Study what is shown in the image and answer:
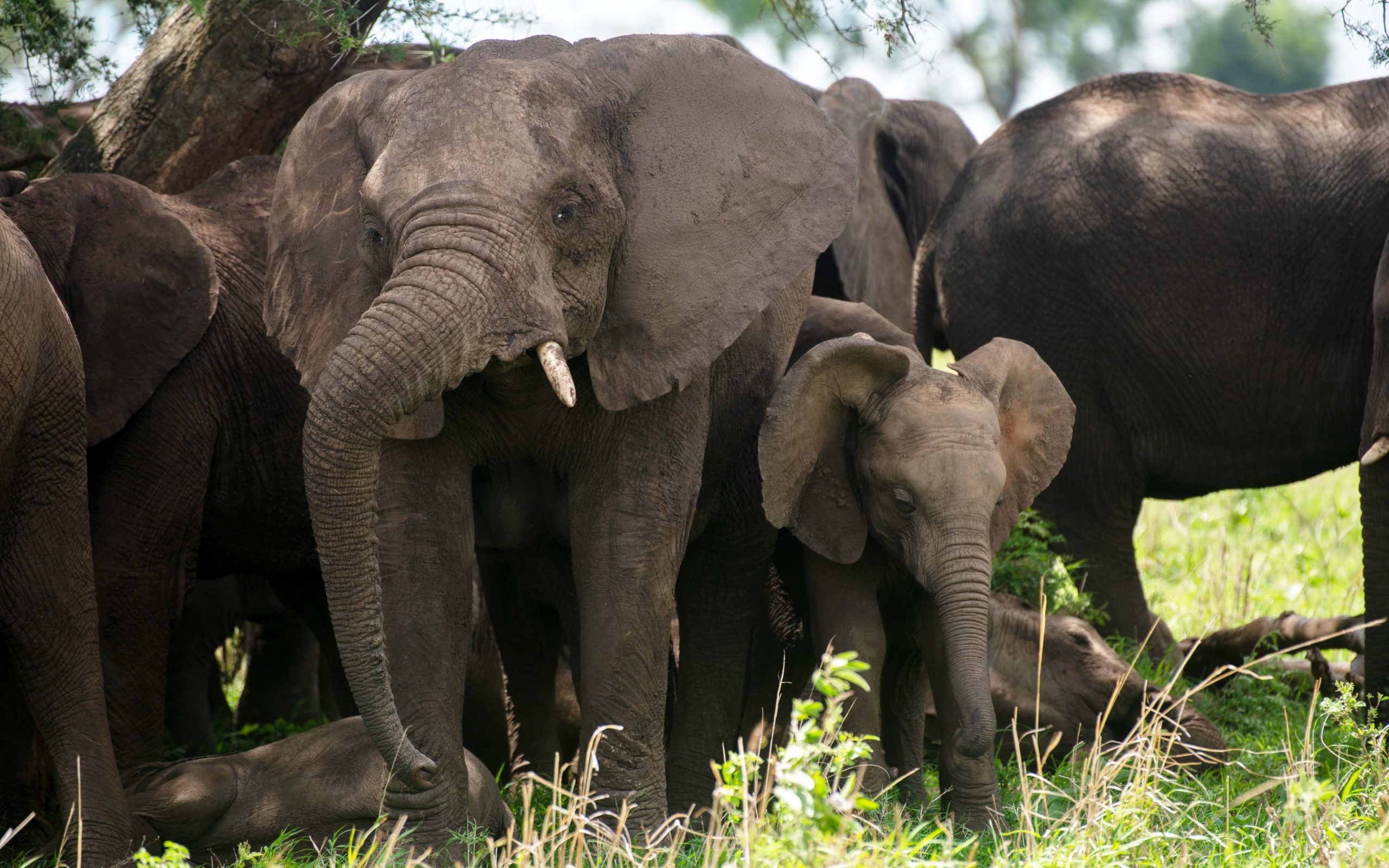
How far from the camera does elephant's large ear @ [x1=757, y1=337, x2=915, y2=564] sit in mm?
4582

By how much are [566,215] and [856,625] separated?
4.80 feet

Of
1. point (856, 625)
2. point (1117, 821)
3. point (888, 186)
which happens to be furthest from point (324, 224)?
point (888, 186)

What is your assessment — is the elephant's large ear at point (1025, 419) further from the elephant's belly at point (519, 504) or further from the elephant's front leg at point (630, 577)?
the elephant's belly at point (519, 504)

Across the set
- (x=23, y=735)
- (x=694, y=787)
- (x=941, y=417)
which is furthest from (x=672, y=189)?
(x=23, y=735)

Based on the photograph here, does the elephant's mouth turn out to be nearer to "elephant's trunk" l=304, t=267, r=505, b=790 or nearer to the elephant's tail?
"elephant's trunk" l=304, t=267, r=505, b=790

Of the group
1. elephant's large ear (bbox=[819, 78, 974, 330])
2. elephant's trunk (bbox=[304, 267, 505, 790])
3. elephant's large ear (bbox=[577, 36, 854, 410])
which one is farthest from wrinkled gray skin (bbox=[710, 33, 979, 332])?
elephant's trunk (bbox=[304, 267, 505, 790])

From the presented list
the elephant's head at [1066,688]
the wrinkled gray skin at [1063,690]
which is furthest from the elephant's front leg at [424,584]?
the elephant's head at [1066,688]

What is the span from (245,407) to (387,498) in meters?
1.34

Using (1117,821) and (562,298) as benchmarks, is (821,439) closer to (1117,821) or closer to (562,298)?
(562,298)

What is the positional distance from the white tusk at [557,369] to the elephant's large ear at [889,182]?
12.2 feet

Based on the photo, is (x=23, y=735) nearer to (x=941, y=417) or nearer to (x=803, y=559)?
(x=803, y=559)

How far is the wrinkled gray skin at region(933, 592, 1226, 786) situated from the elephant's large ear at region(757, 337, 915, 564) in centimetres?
107

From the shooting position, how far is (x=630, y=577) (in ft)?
14.0

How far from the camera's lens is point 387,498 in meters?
4.23
